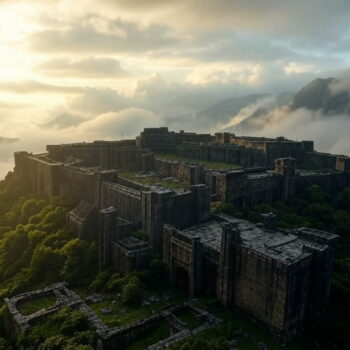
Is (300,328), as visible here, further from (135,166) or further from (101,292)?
(135,166)

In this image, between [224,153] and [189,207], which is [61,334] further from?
[224,153]

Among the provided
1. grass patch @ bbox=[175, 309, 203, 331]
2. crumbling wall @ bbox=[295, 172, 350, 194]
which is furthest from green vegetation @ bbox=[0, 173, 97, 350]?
crumbling wall @ bbox=[295, 172, 350, 194]

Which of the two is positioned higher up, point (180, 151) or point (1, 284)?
point (180, 151)

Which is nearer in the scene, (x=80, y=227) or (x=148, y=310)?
(x=148, y=310)

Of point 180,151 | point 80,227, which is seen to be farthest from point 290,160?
point 80,227

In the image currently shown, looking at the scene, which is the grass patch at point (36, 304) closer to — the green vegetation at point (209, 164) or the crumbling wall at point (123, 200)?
the crumbling wall at point (123, 200)

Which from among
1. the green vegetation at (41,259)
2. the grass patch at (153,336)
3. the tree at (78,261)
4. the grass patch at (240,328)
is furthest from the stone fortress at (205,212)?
the grass patch at (153,336)

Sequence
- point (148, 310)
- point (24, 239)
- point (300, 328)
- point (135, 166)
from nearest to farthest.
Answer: point (300, 328) < point (148, 310) < point (24, 239) < point (135, 166)

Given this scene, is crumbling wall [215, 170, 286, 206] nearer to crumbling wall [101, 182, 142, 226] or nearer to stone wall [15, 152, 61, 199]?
crumbling wall [101, 182, 142, 226]
